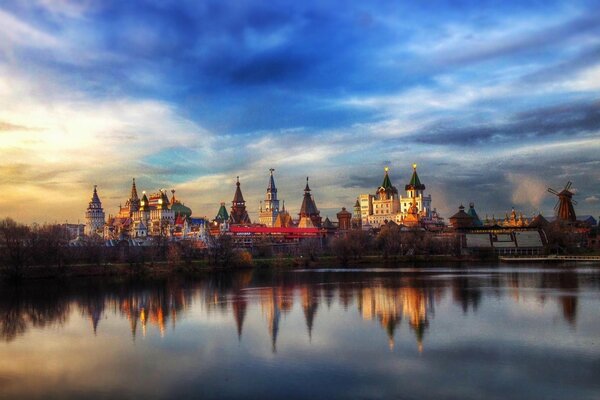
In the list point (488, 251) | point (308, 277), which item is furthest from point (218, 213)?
point (308, 277)

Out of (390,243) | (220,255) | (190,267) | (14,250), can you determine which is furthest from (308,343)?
(390,243)

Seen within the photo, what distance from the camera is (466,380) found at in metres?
13.8

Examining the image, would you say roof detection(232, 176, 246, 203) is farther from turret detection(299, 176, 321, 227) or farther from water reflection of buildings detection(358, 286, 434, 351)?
water reflection of buildings detection(358, 286, 434, 351)

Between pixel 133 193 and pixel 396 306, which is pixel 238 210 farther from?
pixel 396 306

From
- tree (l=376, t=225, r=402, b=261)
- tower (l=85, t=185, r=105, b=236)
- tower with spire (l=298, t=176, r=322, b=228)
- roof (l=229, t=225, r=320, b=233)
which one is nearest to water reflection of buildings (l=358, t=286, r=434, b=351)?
tree (l=376, t=225, r=402, b=261)

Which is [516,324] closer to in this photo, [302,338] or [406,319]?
[406,319]

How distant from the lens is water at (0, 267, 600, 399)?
537 inches

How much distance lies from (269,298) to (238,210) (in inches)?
3703

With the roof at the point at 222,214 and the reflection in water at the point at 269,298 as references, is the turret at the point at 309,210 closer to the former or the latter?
the roof at the point at 222,214

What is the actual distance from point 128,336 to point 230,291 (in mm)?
13582

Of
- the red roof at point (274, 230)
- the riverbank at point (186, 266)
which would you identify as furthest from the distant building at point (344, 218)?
the riverbank at point (186, 266)

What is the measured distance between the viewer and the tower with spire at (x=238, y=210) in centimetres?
12181

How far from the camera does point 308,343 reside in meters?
18.3

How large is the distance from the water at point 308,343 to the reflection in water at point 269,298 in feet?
0.32
